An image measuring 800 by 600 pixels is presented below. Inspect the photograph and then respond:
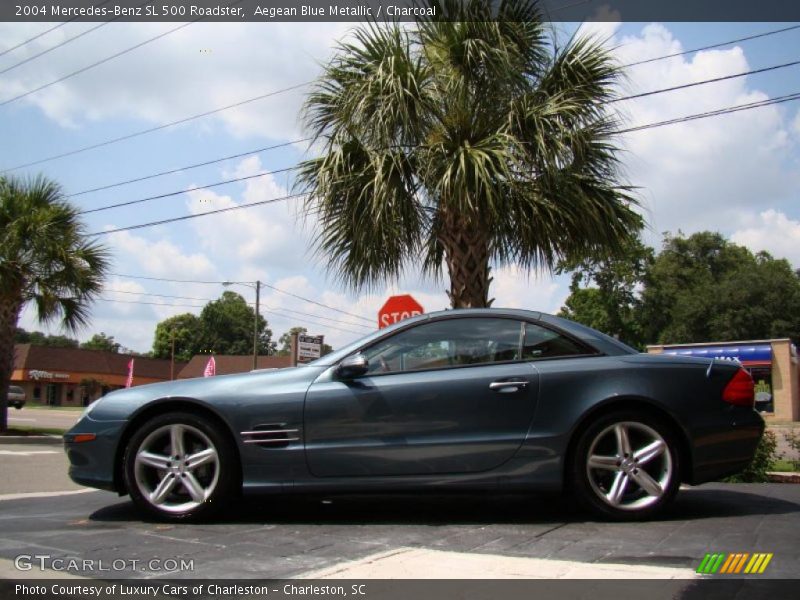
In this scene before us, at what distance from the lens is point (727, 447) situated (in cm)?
427

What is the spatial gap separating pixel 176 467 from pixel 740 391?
132 inches

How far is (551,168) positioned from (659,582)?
18.1 ft

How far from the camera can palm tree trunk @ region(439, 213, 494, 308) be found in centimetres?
816

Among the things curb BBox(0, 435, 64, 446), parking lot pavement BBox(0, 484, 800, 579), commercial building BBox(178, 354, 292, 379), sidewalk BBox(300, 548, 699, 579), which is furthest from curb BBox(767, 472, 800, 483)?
commercial building BBox(178, 354, 292, 379)

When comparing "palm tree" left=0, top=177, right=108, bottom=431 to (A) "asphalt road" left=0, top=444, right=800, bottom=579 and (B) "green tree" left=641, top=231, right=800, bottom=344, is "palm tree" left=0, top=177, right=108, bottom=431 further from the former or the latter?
(B) "green tree" left=641, top=231, right=800, bottom=344

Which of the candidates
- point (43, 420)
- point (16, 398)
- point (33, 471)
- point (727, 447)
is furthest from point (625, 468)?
point (16, 398)

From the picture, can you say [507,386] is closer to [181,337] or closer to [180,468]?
[180,468]

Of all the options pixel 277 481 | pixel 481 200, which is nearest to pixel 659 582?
pixel 277 481

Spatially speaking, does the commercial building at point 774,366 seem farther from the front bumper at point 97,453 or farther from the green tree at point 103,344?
the green tree at point 103,344

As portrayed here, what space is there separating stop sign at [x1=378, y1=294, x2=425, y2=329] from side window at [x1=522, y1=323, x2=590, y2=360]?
5513 mm

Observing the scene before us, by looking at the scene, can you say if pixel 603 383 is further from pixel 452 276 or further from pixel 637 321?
pixel 637 321

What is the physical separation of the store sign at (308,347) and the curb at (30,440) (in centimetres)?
622

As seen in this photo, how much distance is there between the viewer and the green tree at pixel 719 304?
5200 cm

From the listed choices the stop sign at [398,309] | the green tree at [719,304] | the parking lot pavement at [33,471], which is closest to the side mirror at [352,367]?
the parking lot pavement at [33,471]
